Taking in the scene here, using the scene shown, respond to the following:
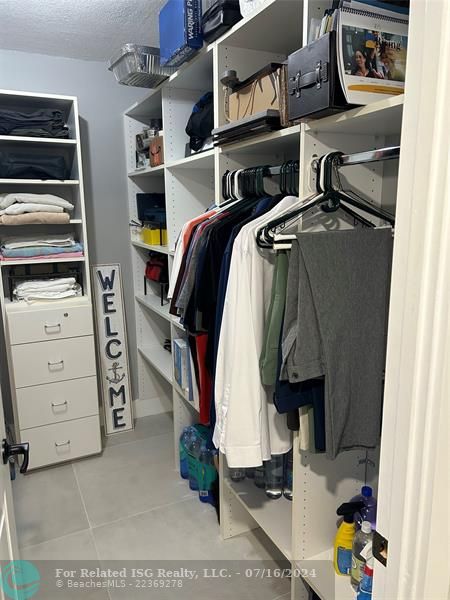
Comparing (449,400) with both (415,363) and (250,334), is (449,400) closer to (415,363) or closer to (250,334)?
(415,363)

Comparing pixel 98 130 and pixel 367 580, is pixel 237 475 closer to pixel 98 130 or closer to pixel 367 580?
pixel 367 580

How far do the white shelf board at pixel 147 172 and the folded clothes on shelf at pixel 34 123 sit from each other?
49 centimetres

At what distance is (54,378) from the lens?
2.61 m

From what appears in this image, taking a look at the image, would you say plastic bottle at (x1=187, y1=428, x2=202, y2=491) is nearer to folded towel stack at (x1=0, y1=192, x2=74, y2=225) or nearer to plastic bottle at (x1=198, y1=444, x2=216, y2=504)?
plastic bottle at (x1=198, y1=444, x2=216, y2=504)

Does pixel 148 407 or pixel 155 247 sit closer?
pixel 155 247

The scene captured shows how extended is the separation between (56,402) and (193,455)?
2.90ft

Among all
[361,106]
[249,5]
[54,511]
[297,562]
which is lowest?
[54,511]

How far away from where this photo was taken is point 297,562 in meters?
1.55

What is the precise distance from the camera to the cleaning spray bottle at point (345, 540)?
4.91ft

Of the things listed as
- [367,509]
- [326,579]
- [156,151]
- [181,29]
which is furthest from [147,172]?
[326,579]

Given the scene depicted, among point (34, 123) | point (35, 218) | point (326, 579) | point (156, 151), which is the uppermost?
point (34, 123)

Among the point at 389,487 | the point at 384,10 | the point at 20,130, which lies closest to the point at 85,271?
the point at 20,130

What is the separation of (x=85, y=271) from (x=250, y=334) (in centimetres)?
161

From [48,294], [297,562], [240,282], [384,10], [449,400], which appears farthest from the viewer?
[48,294]
